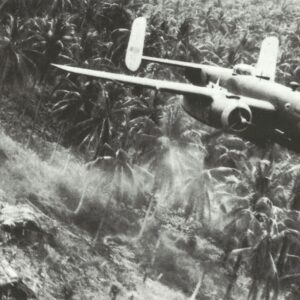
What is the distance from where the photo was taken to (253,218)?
37750mm

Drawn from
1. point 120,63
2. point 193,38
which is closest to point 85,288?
point 120,63

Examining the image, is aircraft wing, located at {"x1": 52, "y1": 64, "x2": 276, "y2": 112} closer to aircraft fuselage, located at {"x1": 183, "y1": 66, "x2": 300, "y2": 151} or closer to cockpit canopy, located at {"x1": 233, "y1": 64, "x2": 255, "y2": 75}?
aircraft fuselage, located at {"x1": 183, "y1": 66, "x2": 300, "y2": 151}

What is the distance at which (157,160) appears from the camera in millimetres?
44844

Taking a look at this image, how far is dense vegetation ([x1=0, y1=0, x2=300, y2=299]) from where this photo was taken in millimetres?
39250

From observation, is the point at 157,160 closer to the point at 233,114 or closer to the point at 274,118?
the point at 274,118

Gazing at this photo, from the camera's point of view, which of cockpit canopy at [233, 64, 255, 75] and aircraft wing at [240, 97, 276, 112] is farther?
cockpit canopy at [233, 64, 255, 75]

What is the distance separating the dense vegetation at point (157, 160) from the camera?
3925 cm

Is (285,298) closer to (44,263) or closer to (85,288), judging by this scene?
(85,288)

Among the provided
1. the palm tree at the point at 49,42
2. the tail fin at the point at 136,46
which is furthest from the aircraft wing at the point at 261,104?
the palm tree at the point at 49,42

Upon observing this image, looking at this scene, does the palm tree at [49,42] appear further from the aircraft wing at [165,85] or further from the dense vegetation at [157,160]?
the aircraft wing at [165,85]

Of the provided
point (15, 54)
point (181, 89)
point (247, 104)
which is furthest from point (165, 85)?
point (15, 54)

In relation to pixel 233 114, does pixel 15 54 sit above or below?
above

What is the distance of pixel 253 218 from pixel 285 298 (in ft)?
36.3

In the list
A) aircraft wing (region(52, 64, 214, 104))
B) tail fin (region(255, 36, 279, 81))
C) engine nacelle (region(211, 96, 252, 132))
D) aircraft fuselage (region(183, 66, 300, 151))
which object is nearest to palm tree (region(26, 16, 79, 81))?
tail fin (region(255, 36, 279, 81))
